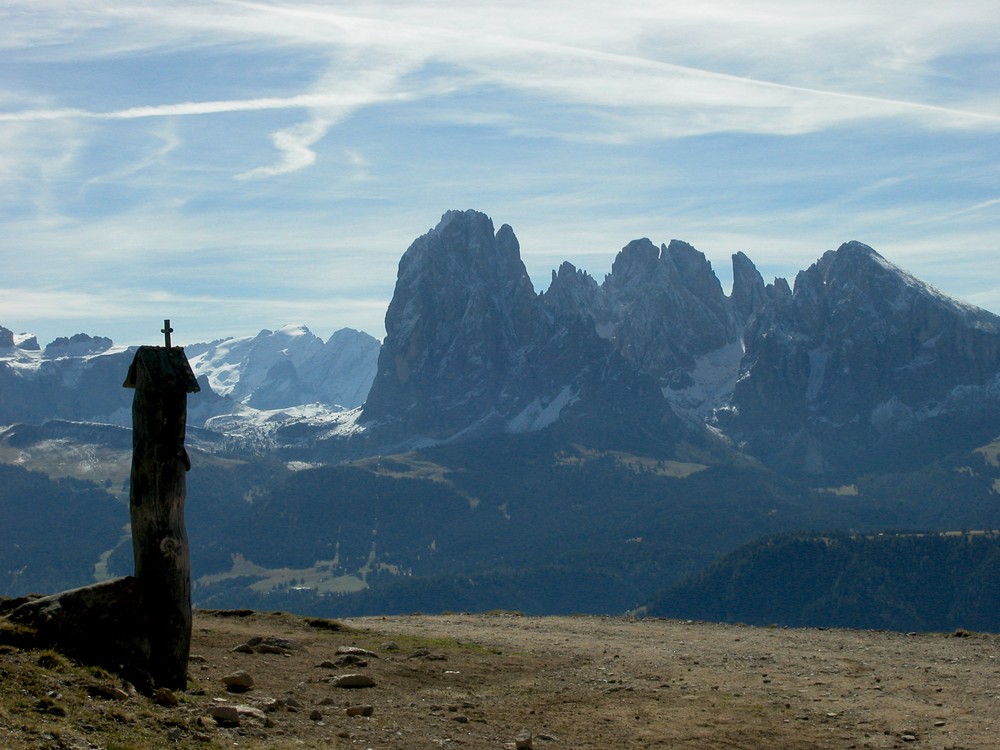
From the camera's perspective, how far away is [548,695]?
121ft

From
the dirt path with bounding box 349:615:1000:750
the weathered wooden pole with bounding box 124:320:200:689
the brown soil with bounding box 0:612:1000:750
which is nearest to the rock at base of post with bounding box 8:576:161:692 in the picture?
the weathered wooden pole with bounding box 124:320:200:689

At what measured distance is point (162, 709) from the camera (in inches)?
1179

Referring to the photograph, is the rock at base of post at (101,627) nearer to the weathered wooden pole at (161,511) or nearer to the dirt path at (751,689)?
the weathered wooden pole at (161,511)

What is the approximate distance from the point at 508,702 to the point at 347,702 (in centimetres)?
481

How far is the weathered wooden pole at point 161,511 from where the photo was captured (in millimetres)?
32531

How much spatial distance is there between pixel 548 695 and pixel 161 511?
503 inches

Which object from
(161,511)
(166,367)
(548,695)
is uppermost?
(166,367)

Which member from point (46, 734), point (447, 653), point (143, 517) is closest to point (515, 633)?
point (447, 653)

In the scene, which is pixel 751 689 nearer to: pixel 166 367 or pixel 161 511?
pixel 161 511

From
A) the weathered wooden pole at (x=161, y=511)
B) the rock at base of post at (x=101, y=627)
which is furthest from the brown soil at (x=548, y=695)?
the weathered wooden pole at (x=161, y=511)

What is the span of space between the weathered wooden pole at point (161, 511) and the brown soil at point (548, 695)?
1.41 metres

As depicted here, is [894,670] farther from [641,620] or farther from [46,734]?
[46,734]

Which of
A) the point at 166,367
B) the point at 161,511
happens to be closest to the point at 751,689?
the point at 161,511

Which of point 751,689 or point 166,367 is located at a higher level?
point 166,367
